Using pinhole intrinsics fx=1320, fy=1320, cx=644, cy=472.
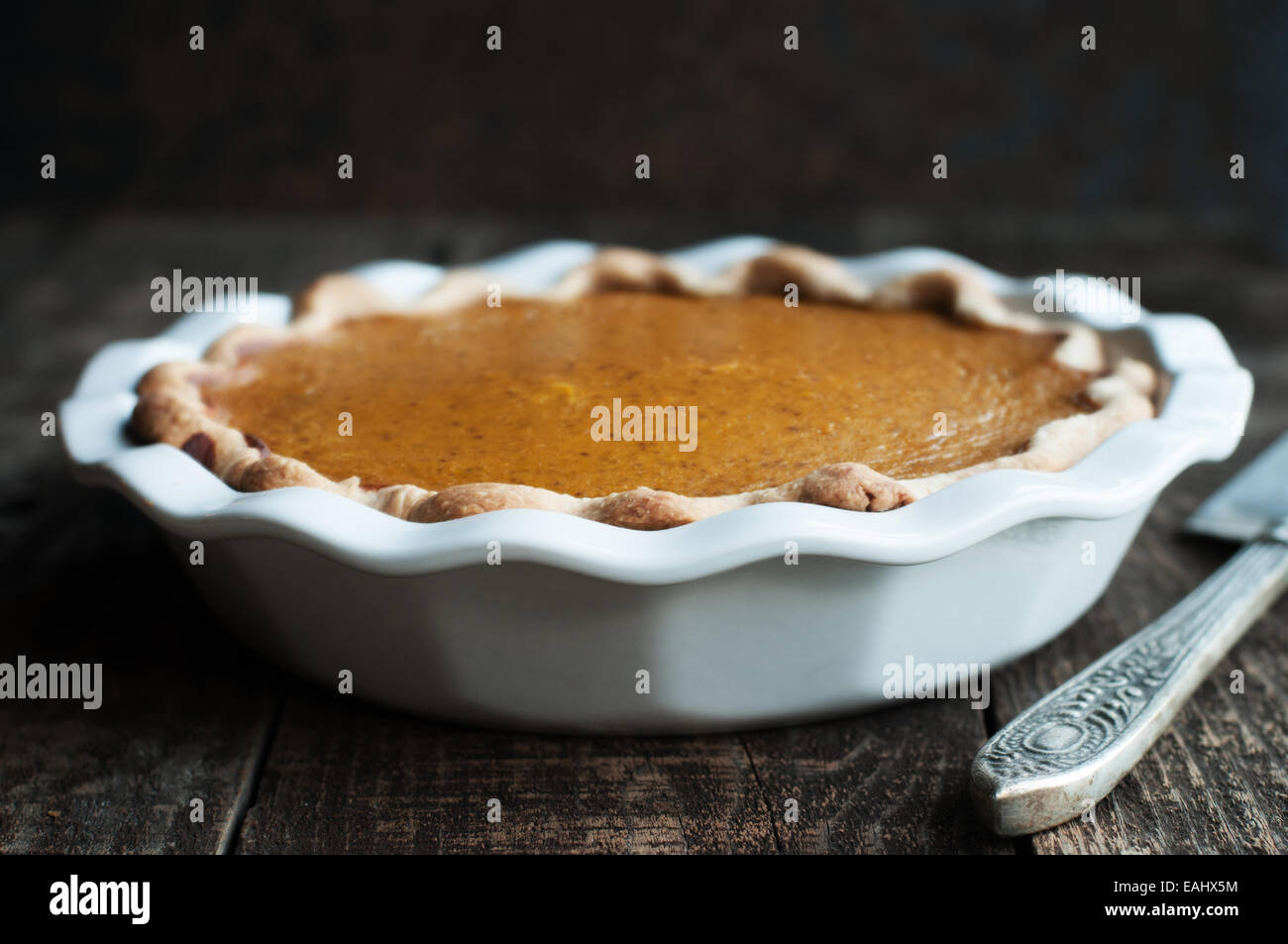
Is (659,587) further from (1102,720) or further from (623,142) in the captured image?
(623,142)

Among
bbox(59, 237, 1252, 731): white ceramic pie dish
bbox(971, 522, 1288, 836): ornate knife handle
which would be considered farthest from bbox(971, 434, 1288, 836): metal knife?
bbox(59, 237, 1252, 731): white ceramic pie dish

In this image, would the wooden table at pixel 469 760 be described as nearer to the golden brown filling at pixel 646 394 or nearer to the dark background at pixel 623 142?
the golden brown filling at pixel 646 394

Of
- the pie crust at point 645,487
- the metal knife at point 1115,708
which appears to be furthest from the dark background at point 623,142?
the metal knife at point 1115,708

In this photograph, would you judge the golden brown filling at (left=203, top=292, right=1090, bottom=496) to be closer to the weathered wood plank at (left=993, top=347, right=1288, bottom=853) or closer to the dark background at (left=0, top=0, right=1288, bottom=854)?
the weathered wood plank at (left=993, top=347, right=1288, bottom=853)

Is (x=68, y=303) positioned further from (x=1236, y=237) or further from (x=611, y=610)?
(x=1236, y=237)

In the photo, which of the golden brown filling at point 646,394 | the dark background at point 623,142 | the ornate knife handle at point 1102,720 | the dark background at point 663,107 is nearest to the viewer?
the ornate knife handle at point 1102,720

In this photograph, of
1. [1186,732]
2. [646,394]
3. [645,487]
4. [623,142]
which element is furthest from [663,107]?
[1186,732]
